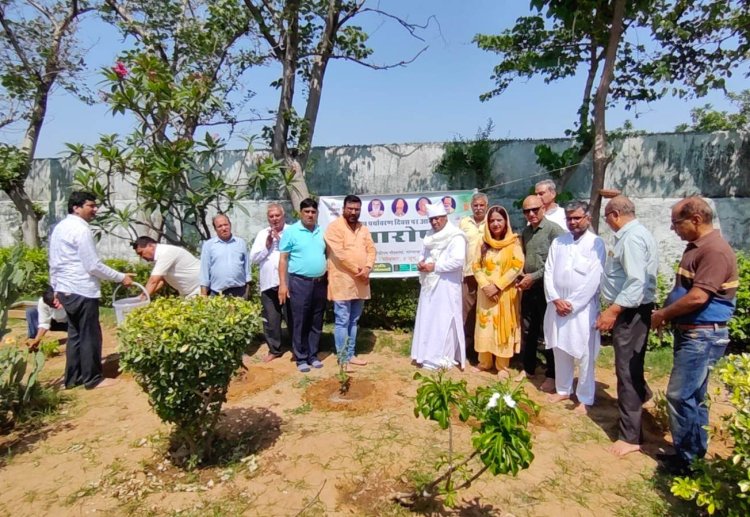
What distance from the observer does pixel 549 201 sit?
15.0 feet

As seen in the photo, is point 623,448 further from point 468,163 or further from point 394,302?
point 468,163

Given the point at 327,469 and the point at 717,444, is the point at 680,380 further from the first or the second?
the point at 327,469

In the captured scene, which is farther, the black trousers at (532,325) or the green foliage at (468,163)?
the green foliage at (468,163)

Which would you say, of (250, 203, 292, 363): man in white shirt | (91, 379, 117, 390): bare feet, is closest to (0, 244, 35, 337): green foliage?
(91, 379, 117, 390): bare feet

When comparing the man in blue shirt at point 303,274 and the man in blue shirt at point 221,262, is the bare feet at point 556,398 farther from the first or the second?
the man in blue shirt at point 221,262

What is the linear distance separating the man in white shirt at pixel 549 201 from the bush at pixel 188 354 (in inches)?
117

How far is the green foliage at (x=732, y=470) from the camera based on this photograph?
2141 mm

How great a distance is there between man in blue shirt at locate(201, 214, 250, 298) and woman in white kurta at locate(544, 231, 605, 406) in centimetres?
296

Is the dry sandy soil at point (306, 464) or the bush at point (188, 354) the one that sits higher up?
the bush at point (188, 354)

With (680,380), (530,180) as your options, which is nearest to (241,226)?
(530,180)

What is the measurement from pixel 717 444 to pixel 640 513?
1.23 meters

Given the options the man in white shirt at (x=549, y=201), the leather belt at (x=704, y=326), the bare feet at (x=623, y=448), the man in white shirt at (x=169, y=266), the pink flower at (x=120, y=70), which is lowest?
the bare feet at (x=623, y=448)

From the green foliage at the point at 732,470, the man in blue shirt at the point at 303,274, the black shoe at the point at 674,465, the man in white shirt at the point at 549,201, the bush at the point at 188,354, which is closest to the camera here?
the green foliage at the point at 732,470

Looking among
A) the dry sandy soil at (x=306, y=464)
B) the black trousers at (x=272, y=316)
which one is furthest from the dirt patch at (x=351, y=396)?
the black trousers at (x=272, y=316)
